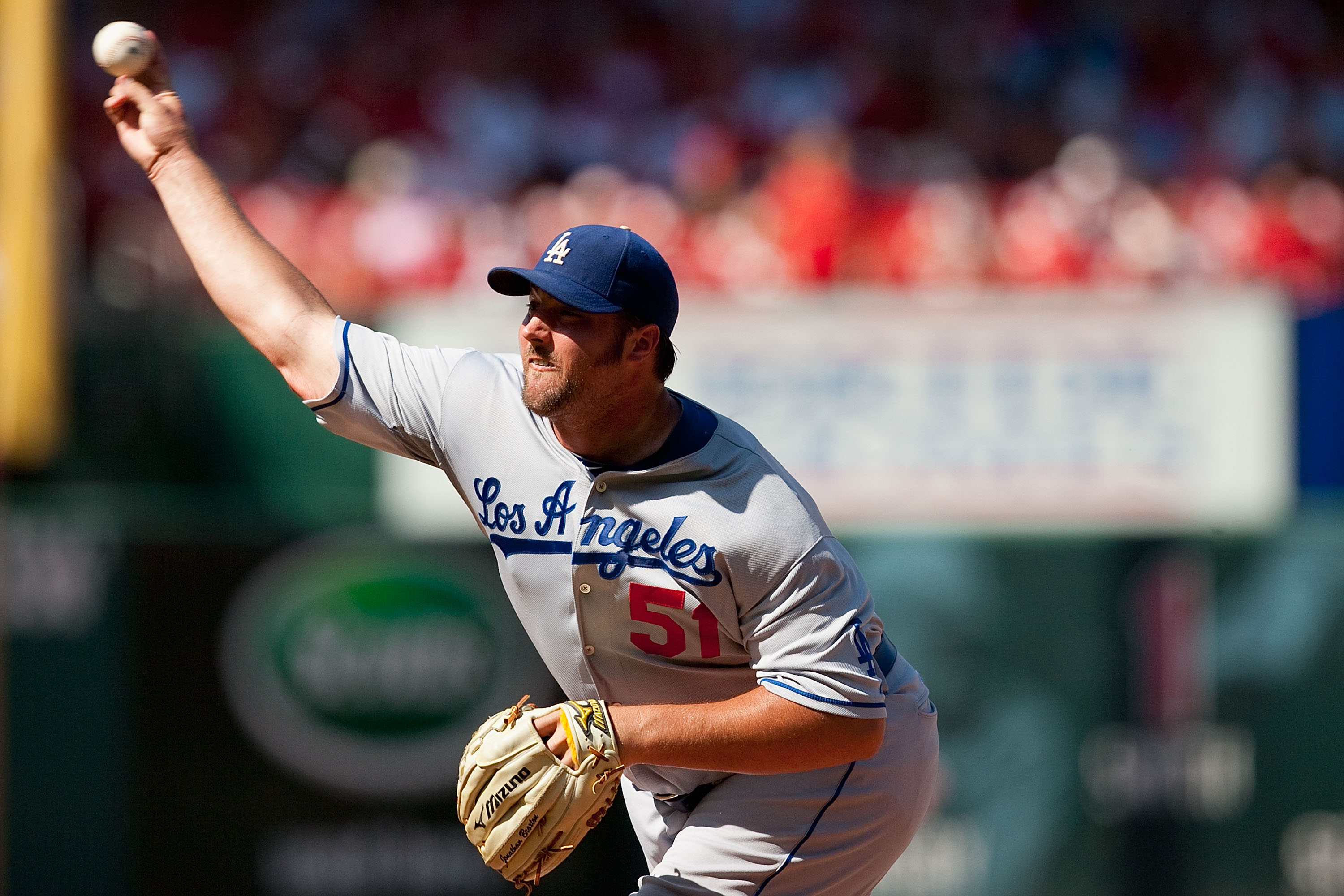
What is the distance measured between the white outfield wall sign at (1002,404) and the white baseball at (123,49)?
4.04 metres

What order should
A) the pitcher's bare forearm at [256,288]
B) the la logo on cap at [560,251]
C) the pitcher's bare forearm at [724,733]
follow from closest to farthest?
the pitcher's bare forearm at [724,733] → the la logo on cap at [560,251] → the pitcher's bare forearm at [256,288]

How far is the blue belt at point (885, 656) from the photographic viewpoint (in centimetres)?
316

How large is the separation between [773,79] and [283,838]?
20.3 ft

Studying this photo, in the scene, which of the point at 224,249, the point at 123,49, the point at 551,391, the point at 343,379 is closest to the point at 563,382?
the point at 551,391

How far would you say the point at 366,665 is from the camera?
7125 mm

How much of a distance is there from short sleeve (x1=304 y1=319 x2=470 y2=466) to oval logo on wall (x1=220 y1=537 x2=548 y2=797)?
158 inches

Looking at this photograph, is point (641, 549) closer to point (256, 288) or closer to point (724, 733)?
point (724, 733)

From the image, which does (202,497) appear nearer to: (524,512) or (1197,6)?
(524,512)

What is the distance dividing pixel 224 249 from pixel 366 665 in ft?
14.0

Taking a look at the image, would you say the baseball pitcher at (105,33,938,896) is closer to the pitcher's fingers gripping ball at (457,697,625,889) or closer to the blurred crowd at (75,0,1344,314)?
the pitcher's fingers gripping ball at (457,697,625,889)

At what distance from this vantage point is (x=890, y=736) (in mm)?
Answer: 3129

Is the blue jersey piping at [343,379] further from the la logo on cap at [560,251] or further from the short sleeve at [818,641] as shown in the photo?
the short sleeve at [818,641]

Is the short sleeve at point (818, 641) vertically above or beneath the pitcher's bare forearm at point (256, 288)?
beneath

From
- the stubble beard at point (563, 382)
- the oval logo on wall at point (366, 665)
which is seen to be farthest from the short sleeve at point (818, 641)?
the oval logo on wall at point (366, 665)
